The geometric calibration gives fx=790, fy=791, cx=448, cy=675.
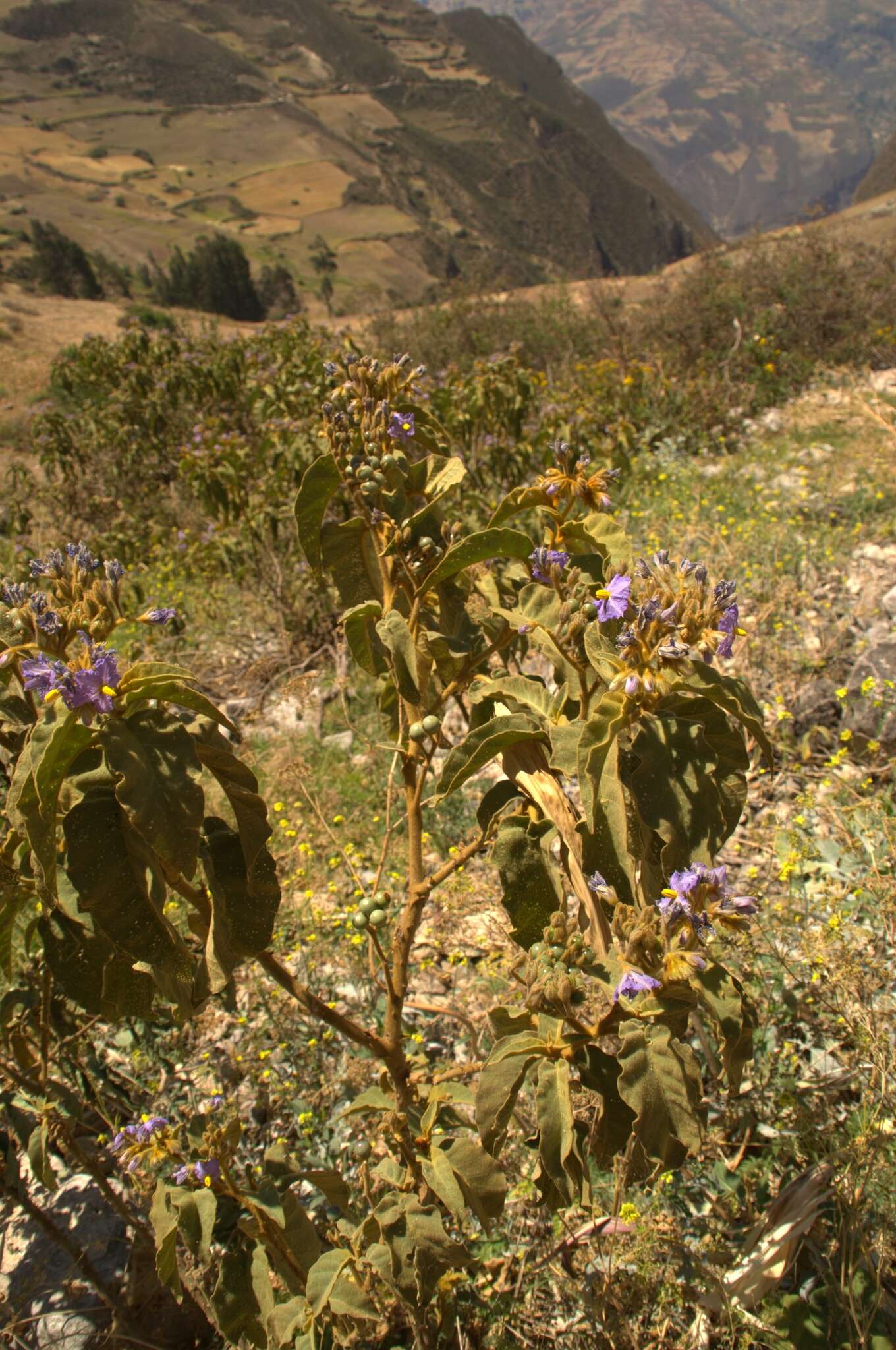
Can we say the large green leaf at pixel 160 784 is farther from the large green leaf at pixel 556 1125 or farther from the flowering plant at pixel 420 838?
the large green leaf at pixel 556 1125

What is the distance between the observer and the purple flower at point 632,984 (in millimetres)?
1080

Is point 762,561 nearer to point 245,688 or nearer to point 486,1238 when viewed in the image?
point 245,688

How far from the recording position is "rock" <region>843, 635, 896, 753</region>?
3.27 metres

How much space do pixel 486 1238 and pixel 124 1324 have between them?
869 millimetres

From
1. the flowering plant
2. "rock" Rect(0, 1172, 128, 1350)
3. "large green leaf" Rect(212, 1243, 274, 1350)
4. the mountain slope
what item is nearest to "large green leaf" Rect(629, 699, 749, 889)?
the flowering plant

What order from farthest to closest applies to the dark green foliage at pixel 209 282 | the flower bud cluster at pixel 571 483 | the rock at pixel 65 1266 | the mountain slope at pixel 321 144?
the mountain slope at pixel 321 144, the dark green foliage at pixel 209 282, the rock at pixel 65 1266, the flower bud cluster at pixel 571 483

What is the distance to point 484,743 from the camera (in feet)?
3.90

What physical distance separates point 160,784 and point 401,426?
0.83 m

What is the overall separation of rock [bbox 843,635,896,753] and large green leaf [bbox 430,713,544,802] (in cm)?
242

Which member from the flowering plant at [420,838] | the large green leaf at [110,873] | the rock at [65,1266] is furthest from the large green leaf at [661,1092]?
the rock at [65,1266]

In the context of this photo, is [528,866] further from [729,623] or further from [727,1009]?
[729,623]

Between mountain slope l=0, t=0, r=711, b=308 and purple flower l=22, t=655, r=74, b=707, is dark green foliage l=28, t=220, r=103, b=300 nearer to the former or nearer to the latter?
mountain slope l=0, t=0, r=711, b=308

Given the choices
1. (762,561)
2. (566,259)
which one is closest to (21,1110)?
(762,561)

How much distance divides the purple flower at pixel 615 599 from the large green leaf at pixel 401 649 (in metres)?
0.31
